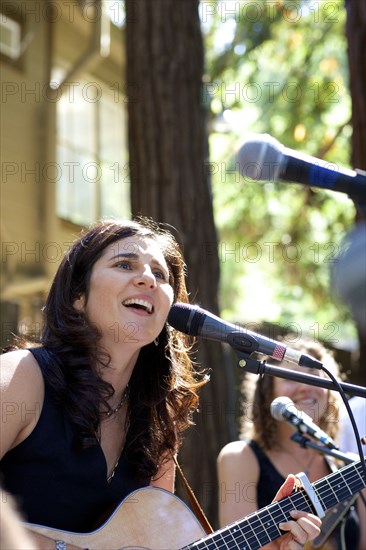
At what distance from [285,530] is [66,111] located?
8569 millimetres

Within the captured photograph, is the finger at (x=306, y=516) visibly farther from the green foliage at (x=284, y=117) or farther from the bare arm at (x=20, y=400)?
the green foliage at (x=284, y=117)

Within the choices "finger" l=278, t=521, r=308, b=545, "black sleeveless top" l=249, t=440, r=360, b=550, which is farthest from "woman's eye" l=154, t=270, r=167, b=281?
"black sleeveless top" l=249, t=440, r=360, b=550

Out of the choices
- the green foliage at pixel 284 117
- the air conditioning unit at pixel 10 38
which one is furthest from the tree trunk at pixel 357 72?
the air conditioning unit at pixel 10 38

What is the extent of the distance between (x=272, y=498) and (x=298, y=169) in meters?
2.23

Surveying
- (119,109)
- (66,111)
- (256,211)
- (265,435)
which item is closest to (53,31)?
(66,111)

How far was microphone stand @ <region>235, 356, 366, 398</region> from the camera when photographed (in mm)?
2832

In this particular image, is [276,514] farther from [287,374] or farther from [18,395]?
[18,395]

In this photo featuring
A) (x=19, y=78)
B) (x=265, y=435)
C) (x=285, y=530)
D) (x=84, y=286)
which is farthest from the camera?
(x=19, y=78)

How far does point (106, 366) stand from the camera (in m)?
3.31

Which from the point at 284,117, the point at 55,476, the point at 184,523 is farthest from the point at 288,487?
the point at 284,117

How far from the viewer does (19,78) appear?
32.4ft

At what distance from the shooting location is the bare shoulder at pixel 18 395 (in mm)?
2861

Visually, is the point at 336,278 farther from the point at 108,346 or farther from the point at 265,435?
the point at 265,435

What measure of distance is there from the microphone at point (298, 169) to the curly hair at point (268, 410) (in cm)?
188
